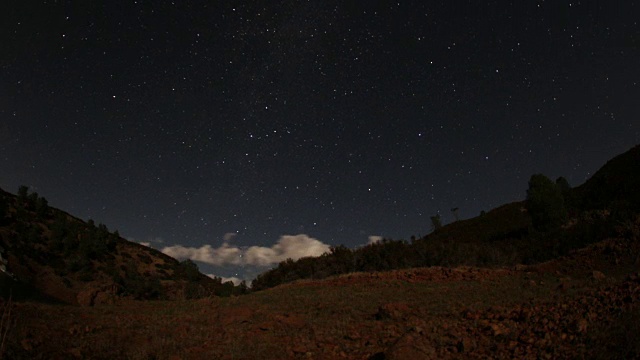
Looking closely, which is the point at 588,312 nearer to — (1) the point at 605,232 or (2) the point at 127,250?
(1) the point at 605,232

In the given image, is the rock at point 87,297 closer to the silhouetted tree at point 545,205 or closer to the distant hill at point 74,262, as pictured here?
the distant hill at point 74,262

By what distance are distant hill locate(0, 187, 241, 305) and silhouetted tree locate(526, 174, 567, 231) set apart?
26.4 meters

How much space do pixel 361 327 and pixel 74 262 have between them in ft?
120

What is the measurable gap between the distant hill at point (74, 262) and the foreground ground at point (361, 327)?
15.8 meters

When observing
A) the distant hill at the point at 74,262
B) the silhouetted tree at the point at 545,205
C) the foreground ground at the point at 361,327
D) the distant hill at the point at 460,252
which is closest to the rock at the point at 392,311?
the foreground ground at the point at 361,327

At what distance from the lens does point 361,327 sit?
27.8ft

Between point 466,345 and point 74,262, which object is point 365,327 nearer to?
point 466,345

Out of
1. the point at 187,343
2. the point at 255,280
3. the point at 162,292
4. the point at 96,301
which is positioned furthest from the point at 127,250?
the point at 187,343

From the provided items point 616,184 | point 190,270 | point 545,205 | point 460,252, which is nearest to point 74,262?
point 190,270

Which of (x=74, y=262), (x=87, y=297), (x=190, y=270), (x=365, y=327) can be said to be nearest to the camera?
(x=365, y=327)

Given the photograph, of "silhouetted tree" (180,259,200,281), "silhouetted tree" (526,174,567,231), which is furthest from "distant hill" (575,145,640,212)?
"silhouetted tree" (180,259,200,281)

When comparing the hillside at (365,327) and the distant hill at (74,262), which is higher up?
the distant hill at (74,262)

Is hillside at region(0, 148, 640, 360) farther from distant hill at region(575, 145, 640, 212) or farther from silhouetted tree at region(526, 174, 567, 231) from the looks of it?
distant hill at region(575, 145, 640, 212)

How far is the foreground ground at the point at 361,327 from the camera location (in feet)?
18.9
